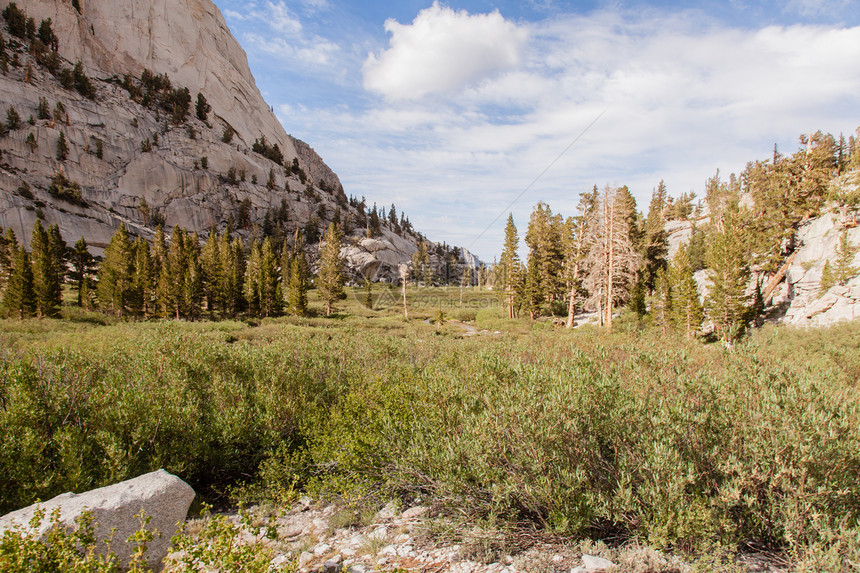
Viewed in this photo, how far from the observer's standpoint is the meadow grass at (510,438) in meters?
3.74

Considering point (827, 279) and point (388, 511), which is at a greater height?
point (827, 279)

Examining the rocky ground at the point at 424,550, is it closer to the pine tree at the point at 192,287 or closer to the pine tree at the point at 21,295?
the pine tree at the point at 21,295

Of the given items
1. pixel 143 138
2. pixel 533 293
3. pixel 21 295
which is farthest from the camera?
pixel 143 138

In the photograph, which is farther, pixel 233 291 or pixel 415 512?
pixel 233 291

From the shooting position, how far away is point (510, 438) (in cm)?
467

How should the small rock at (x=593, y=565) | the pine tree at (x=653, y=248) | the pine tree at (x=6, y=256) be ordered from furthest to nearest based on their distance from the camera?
A: the pine tree at (x=653, y=248) → the pine tree at (x=6, y=256) → the small rock at (x=593, y=565)

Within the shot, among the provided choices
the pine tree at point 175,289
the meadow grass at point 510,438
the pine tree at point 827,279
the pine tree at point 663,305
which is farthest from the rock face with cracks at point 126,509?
the pine tree at point 827,279

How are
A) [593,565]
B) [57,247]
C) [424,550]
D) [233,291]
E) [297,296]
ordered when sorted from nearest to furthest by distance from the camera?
[593,565]
[424,550]
[57,247]
[233,291]
[297,296]

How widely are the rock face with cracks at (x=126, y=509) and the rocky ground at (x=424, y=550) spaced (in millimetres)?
1108

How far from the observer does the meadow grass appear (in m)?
3.74

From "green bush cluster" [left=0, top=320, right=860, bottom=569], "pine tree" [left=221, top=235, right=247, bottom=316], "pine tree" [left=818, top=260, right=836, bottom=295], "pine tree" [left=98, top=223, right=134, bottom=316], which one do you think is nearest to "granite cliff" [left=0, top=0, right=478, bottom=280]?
"pine tree" [left=98, top=223, right=134, bottom=316]

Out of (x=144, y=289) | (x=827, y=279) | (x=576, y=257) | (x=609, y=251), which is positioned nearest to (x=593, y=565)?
(x=609, y=251)

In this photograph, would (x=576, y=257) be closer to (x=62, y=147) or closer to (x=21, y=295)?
(x=21, y=295)

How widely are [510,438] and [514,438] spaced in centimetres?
16
